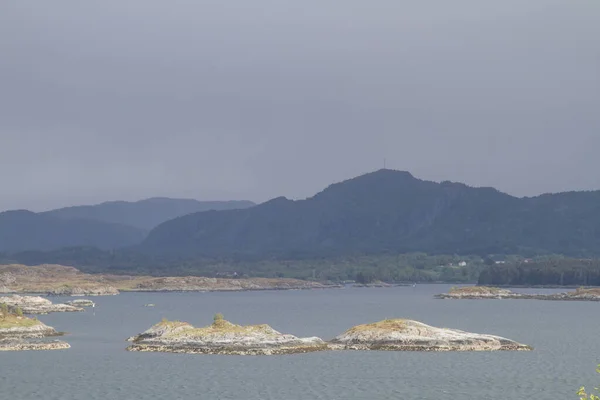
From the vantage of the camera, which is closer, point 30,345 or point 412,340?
point 412,340

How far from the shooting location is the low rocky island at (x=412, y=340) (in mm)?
120875

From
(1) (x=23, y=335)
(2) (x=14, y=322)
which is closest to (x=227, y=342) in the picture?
(1) (x=23, y=335)

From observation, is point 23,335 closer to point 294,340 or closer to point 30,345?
point 30,345

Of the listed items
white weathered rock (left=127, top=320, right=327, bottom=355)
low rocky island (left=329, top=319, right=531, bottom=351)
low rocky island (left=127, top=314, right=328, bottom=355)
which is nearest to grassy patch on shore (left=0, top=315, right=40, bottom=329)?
low rocky island (left=127, top=314, right=328, bottom=355)

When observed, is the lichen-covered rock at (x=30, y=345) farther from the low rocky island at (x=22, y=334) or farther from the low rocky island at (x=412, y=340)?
the low rocky island at (x=412, y=340)

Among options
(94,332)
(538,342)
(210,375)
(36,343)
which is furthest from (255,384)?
(94,332)

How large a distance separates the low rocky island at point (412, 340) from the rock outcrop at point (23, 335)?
34.6 m

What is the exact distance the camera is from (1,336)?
13288 cm

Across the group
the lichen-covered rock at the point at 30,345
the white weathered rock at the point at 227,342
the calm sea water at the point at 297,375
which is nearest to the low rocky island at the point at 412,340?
the calm sea water at the point at 297,375

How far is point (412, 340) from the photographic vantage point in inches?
4793

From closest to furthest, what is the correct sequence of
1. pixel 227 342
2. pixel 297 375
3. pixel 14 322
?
pixel 297 375 → pixel 227 342 → pixel 14 322

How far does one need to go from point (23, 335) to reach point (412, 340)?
51068 mm

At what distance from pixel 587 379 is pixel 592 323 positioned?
92.4 meters

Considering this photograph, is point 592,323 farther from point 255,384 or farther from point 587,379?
point 255,384
